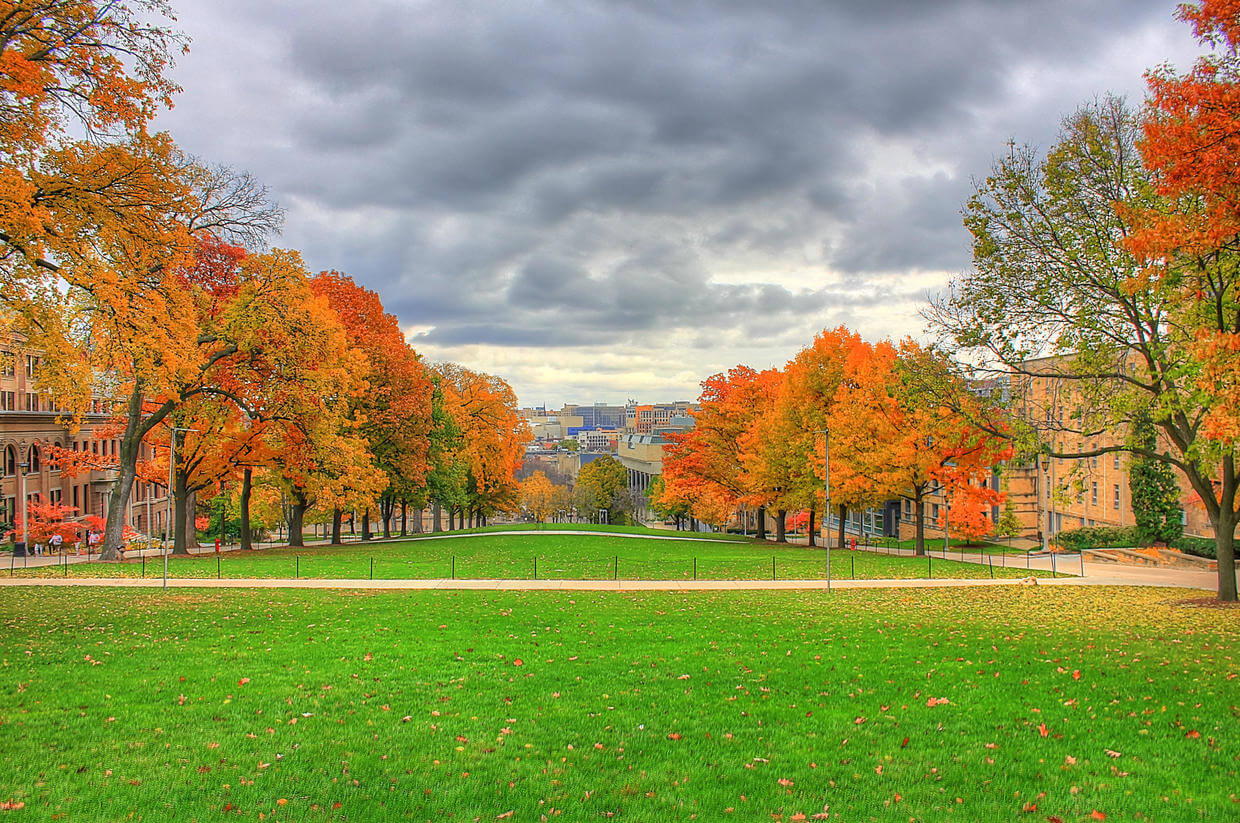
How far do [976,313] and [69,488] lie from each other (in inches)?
2525

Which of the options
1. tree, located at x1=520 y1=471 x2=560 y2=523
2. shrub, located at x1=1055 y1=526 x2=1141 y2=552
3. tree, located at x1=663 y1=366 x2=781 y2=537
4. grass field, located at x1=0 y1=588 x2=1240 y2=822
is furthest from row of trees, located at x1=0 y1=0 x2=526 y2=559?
shrub, located at x1=1055 y1=526 x2=1141 y2=552

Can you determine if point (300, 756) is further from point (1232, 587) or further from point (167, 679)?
point (1232, 587)

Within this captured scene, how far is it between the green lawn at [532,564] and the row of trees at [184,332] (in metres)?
3.11

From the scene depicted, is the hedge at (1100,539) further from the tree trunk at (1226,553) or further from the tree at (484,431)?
the tree at (484,431)

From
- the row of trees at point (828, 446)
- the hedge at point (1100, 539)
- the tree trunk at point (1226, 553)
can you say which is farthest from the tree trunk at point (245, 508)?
the hedge at point (1100, 539)

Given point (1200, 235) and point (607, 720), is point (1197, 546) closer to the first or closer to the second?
point (1200, 235)

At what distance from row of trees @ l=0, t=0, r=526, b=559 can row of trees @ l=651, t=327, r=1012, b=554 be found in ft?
56.5

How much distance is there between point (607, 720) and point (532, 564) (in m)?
22.6

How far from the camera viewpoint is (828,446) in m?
31.6

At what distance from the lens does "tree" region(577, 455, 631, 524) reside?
9000 cm

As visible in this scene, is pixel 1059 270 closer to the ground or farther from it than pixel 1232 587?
farther from it

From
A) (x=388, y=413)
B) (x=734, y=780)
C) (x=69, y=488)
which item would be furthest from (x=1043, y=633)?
(x=69, y=488)

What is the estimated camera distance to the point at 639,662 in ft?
38.5

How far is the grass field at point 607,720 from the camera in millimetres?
6645
